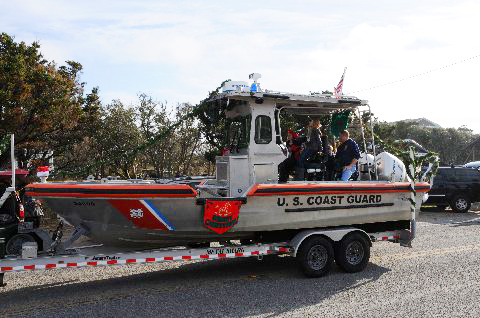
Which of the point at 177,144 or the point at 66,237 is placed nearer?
the point at 66,237

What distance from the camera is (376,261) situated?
9.06 meters

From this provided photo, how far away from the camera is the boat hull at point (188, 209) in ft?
22.1

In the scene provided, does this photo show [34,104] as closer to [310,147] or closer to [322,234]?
[310,147]

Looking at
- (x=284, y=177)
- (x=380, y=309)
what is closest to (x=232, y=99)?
(x=284, y=177)

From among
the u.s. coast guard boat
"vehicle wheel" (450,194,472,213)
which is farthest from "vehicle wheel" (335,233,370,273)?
"vehicle wheel" (450,194,472,213)

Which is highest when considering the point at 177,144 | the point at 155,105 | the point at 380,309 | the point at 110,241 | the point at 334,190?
the point at 155,105

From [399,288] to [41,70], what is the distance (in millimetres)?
9855

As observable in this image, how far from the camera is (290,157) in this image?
8.42 m

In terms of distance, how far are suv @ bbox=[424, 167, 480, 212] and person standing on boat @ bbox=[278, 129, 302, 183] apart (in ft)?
33.8

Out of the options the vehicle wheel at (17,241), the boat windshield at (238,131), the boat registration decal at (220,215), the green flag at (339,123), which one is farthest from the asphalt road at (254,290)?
the green flag at (339,123)

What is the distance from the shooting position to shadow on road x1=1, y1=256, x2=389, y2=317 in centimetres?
629

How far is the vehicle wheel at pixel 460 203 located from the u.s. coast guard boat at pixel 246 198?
9.14 m

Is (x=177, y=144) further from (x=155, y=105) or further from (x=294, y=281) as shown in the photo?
(x=294, y=281)

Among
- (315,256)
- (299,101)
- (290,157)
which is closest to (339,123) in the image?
(299,101)
